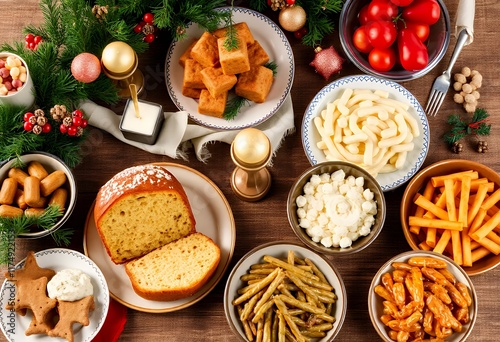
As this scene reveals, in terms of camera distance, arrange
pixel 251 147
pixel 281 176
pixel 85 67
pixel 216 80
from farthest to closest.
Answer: pixel 281 176 < pixel 216 80 < pixel 85 67 < pixel 251 147

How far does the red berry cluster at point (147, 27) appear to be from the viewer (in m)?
2.03

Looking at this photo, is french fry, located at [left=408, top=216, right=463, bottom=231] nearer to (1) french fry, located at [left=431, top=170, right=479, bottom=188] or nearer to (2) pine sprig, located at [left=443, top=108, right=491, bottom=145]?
(1) french fry, located at [left=431, top=170, right=479, bottom=188]

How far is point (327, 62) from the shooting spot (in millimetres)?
2145

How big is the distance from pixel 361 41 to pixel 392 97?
21cm

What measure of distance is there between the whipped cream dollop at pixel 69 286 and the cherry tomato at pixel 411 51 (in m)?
1.18

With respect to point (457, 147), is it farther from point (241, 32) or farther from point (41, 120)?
point (41, 120)

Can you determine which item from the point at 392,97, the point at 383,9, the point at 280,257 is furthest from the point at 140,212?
the point at 383,9

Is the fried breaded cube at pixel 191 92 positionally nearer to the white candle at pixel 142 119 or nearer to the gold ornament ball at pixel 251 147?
the white candle at pixel 142 119

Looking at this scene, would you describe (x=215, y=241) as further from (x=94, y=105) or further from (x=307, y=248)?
(x=94, y=105)

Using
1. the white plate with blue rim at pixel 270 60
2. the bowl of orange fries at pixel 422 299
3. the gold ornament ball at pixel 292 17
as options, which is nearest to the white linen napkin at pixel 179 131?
the white plate with blue rim at pixel 270 60

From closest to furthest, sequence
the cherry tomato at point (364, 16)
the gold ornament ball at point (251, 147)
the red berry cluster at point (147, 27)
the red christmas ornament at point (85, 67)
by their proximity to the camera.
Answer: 1. the gold ornament ball at point (251, 147)
2. the red christmas ornament at point (85, 67)
3. the red berry cluster at point (147, 27)
4. the cherry tomato at point (364, 16)

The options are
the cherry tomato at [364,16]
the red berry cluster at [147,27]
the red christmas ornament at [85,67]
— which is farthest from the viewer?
the cherry tomato at [364,16]

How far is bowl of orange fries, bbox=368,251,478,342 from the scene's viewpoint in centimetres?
183

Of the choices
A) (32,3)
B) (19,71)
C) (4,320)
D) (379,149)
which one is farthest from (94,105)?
(379,149)
